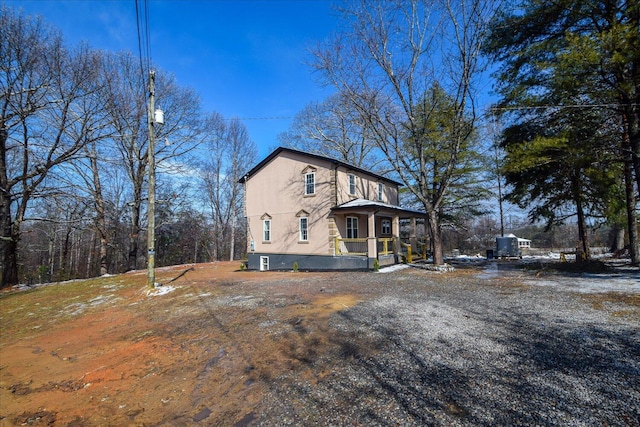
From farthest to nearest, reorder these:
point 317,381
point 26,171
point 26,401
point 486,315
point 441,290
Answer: point 26,171 → point 441,290 → point 486,315 → point 26,401 → point 317,381

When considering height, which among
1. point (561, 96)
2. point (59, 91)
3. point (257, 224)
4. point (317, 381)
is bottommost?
point (317, 381)

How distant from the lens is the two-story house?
1473 cm

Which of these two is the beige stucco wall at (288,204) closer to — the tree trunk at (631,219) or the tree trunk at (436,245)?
the tree trunk at (436,245)

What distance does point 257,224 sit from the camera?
18.7m

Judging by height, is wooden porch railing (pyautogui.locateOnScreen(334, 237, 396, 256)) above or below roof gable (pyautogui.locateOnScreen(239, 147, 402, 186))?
below

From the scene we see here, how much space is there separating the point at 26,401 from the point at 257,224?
15.1m

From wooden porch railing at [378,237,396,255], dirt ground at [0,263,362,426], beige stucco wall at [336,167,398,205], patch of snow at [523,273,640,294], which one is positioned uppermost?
beige stucco wall at [336,167,398,205]

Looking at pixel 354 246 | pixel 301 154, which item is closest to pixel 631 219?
pixel 354 246

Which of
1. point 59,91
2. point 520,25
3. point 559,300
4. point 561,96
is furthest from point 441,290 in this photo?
point 59,91

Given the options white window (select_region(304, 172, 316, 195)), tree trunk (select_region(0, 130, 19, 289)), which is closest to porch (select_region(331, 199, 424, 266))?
white window (select_region(304, 172, 316, 195))

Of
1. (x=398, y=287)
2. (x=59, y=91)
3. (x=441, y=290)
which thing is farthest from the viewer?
(x=59, y=91)

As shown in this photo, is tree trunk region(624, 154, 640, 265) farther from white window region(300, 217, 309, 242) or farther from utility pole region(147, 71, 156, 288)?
utility pole region(147, 71, 156, 288)

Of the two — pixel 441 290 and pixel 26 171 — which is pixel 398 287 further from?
pixel 26 171

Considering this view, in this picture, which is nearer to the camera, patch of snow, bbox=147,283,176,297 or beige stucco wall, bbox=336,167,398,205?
patch of snow, bbox=147,283,176,297
